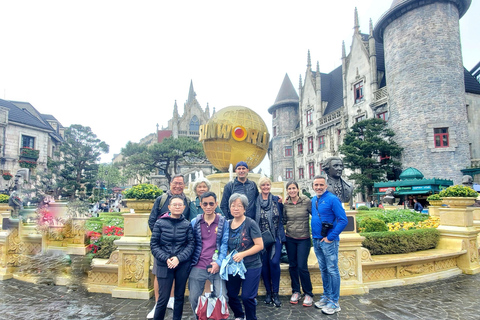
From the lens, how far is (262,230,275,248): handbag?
4.45 metres

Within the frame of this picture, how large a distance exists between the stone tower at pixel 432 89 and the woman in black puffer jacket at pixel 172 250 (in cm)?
2388

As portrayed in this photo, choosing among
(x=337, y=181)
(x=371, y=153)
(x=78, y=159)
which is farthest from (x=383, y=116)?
(x=78, y=159)

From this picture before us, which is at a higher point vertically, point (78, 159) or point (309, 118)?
point (309, 118)

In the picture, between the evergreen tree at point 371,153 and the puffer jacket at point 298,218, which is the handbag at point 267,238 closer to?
the puffer jacket at point 298,218

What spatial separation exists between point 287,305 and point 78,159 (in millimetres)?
33539

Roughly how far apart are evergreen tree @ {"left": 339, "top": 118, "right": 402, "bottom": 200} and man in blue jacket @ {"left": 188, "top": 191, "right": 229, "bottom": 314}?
2178 cm

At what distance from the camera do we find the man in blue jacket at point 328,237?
14.7 feet

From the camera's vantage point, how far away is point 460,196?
7.32 meters

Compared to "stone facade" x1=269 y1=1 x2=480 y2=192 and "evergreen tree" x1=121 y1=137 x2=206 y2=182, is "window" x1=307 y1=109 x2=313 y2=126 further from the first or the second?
"evergreen tree" x1=121 y1=137 x2=206 y2=182

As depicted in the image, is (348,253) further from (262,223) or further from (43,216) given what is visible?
(43,216)

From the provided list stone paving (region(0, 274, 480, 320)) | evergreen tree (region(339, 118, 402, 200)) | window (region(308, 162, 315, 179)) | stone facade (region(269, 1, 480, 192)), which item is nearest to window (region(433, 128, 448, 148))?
stone facade (region(269, 1, 480, 192))

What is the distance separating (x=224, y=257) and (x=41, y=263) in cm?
643

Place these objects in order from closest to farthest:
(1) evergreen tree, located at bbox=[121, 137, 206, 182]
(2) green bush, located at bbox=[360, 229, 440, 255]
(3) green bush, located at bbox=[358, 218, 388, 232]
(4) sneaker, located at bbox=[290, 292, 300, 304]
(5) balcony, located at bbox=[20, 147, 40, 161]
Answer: (4) sneaker, located at bbox=[290, 292, 300, 304] → (2) green bush, located at bbox=[360, 229, 440, 255] → (3) green bush, located at bbox=[358, 218, 388, 232] → (5) balcony, located at bbox=[20, 147, 40, 161] → (1) evergreen tree, located at bbox=[121, 137, 206, 182]

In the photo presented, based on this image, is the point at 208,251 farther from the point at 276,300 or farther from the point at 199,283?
the point at 276,300
